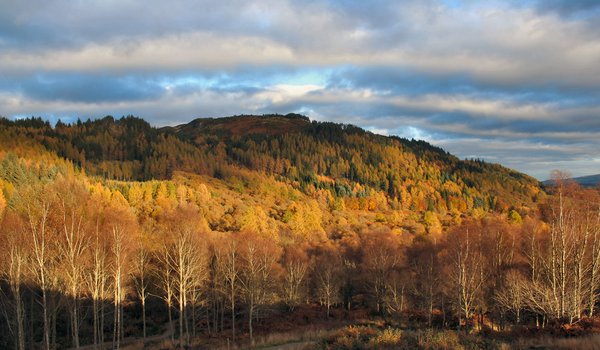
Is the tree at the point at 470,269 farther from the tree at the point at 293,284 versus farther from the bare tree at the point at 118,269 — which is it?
the bare tree at the point at 118,269

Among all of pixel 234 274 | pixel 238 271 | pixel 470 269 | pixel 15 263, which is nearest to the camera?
pixel 15 263

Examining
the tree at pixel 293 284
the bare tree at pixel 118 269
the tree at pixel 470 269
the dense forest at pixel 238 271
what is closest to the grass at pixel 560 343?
the dense forest at pixel 238 271

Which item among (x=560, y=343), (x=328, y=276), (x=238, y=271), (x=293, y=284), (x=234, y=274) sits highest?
(x=560, y=343)

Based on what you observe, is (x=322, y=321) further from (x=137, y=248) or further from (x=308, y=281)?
(x=137, y=248)

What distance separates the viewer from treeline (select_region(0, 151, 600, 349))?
3300cm

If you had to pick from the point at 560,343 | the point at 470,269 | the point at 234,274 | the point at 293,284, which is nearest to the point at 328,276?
the point at 293,284

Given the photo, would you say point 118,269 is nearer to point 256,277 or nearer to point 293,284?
point 256,277

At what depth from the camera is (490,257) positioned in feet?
167

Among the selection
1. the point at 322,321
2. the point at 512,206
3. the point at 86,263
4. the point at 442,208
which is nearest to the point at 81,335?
the point at 86,263

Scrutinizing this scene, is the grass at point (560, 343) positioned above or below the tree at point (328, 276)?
above

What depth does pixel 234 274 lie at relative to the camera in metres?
42.4

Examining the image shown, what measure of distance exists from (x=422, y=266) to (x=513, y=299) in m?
27.2

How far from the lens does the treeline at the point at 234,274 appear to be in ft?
108

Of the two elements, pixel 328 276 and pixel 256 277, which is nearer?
pixel 256 277
